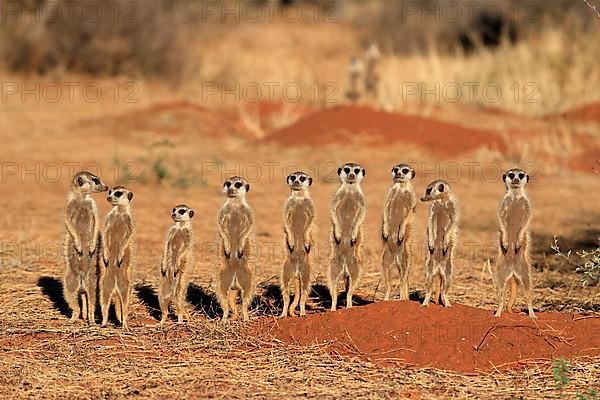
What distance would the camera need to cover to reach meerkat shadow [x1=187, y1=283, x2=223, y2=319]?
28.5ft

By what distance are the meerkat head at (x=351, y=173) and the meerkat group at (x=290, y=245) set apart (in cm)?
1

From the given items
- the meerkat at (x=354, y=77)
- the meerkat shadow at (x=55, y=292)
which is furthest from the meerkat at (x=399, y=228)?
the meerkat at (x=354, y=77)

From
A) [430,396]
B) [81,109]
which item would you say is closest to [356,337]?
[430,396]

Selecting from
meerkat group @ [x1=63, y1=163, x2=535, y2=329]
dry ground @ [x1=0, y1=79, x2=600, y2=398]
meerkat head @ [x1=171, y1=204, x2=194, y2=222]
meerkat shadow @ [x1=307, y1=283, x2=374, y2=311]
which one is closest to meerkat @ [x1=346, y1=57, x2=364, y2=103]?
dry ground @ [x1=0, y1=79, x2=600, y2=398]

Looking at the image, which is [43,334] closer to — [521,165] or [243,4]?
[521,165]

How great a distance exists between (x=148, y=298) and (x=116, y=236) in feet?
4.03

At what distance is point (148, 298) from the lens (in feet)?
30.6

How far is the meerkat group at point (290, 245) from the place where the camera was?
825 cm

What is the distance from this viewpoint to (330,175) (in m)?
17.5

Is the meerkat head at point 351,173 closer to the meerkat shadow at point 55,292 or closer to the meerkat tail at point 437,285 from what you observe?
the meerkat tail at point 437,285

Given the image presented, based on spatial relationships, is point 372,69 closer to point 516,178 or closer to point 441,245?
point 516,178

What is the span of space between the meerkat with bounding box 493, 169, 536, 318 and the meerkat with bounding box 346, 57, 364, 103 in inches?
578

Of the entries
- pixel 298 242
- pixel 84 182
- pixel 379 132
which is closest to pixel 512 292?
pixel 298 242

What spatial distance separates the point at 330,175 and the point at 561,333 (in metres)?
10.1
